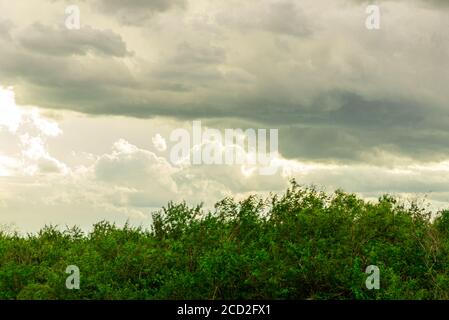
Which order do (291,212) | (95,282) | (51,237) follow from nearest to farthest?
(95,282) → (291,212) → (51,237)

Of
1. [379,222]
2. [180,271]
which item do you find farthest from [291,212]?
[180,271]

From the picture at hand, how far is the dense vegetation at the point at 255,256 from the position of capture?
1831cm

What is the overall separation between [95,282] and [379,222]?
835cm

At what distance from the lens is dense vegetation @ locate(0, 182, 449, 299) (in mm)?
18312

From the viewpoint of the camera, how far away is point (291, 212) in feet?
77.4

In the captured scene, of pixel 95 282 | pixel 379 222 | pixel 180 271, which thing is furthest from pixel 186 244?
pixel 379 222

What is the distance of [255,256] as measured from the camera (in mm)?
18969
